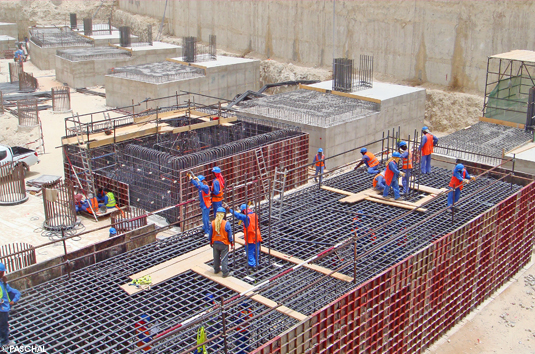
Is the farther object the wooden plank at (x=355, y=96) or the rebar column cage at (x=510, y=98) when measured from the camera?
the wooden plank at (x=355, y=96)

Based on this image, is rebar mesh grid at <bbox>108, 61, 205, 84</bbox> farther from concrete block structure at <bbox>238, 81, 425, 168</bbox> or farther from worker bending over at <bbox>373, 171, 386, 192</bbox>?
worker bending over at <bbox>373, 171, 386, 192</bbox>

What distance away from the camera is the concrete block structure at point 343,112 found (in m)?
23.0

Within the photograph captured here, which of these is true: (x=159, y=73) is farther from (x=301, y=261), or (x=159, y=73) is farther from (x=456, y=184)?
(x=301, y=261)

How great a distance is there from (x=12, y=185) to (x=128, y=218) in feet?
18.1

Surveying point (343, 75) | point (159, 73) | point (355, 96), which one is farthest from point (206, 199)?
point (159, 73)

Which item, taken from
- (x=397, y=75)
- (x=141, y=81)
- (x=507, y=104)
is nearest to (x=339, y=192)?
(x=507, y=104)

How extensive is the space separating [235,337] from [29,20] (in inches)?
2347

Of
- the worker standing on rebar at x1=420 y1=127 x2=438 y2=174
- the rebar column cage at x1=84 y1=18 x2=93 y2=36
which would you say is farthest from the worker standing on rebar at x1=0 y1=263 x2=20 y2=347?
the rebar column cage at x1=84 y1=18 x2=93 y2=36

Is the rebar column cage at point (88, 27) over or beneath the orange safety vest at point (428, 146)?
over

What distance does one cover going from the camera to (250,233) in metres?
11.2

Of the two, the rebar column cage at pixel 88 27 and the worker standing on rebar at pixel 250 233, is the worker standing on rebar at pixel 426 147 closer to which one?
the worker standing on rebar at pixel 250 233

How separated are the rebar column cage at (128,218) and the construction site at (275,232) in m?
0.08

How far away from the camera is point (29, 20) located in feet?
198

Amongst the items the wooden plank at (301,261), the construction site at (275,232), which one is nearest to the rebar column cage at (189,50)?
the construction site at (275,232)
